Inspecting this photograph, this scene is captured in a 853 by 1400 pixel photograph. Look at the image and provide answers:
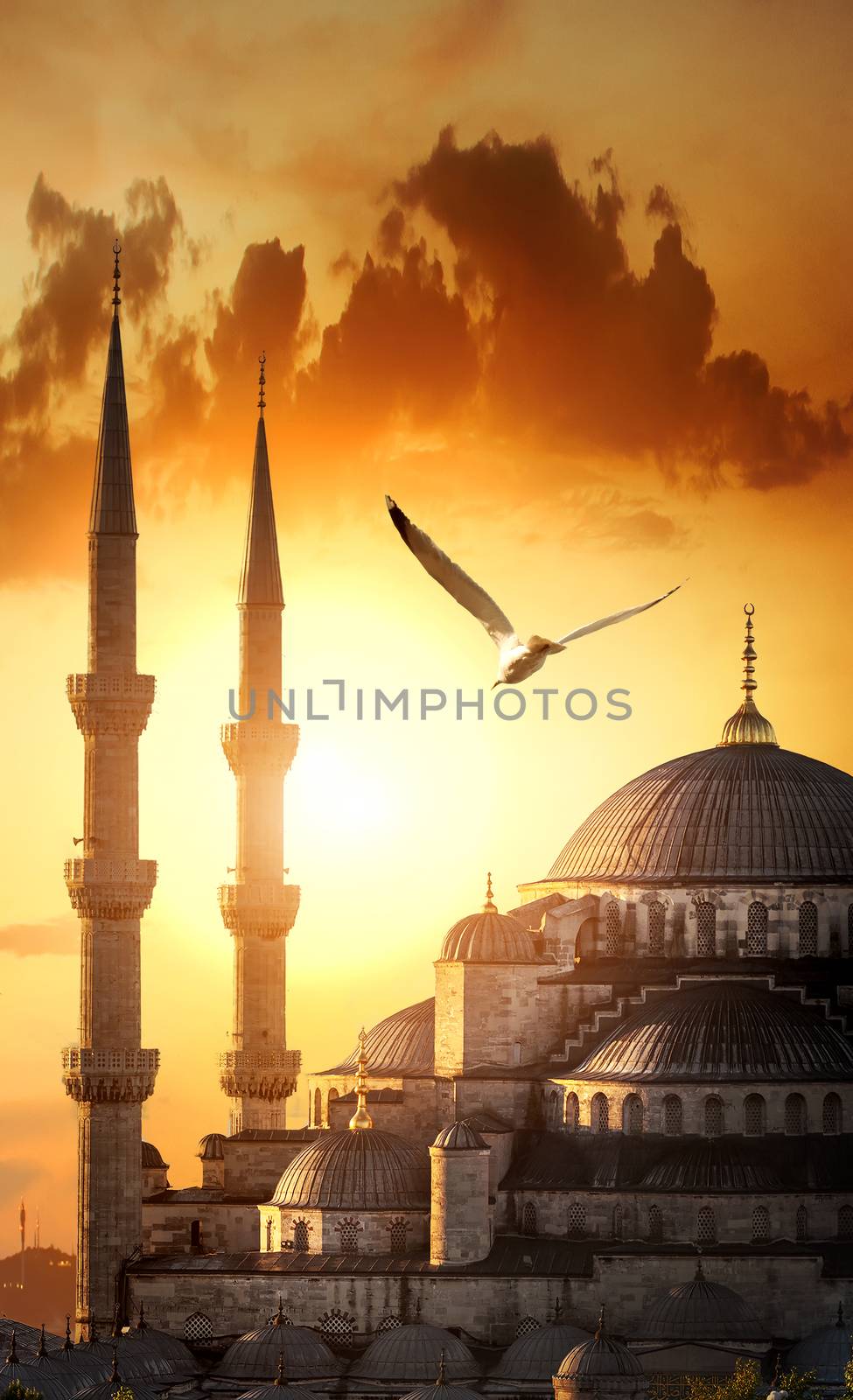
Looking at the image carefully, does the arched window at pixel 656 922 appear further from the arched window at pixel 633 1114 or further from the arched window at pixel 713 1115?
the arched window at pixel 713 1115

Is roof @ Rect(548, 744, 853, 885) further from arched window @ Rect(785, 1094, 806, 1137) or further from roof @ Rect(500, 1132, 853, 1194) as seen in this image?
roof @ Rect(500, 1132, 853, 1194)

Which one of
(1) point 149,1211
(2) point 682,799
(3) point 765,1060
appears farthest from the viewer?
(2) point 682,799

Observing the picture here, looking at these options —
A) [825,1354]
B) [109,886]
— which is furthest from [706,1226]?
[109,886]

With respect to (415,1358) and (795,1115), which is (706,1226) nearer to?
(795,1115)

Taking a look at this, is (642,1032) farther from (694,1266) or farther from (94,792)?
(94,792)

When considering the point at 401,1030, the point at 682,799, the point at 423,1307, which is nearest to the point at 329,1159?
the point at 423,1307

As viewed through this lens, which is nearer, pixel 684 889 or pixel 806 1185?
pixel 806 1185

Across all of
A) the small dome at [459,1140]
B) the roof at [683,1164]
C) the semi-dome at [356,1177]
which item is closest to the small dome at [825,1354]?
the roof at [683,1164]
